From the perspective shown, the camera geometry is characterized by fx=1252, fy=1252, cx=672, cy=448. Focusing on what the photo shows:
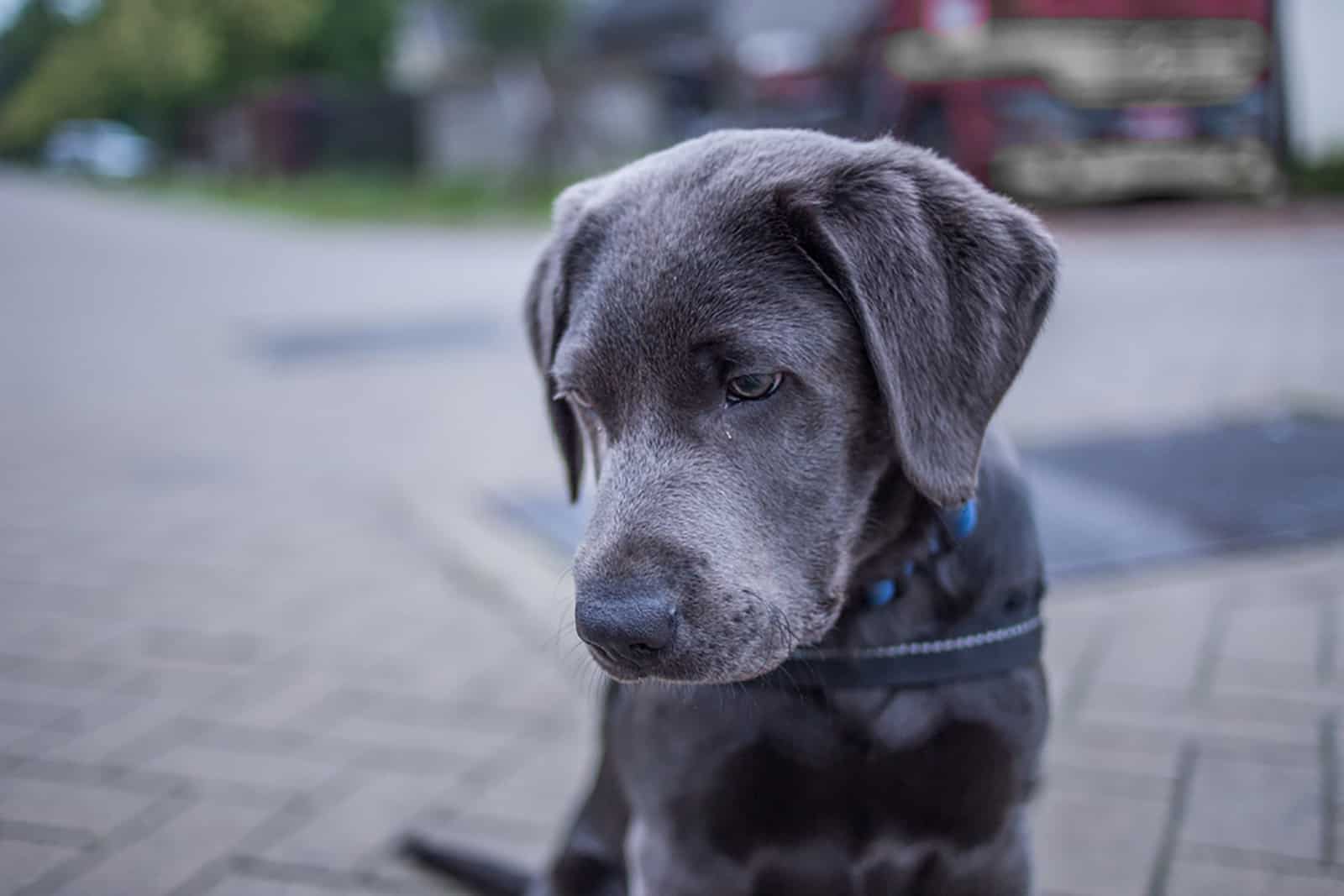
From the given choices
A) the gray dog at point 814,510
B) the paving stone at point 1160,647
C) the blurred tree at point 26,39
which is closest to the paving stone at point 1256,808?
the paving stone at point 1160,647

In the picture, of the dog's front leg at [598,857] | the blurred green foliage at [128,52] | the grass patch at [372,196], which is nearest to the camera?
the dog's front leg at [598,857]

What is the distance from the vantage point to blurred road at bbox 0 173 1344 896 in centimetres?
288

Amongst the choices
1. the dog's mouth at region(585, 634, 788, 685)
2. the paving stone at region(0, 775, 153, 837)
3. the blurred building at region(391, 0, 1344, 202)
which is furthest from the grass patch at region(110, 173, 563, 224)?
the dog's mouth at region(585, 634, 788, 685)

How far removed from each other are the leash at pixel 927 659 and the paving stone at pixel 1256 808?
1.08 m

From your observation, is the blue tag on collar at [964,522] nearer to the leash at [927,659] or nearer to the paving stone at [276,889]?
the leash at [927,659]

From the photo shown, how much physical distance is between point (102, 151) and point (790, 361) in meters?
21.1

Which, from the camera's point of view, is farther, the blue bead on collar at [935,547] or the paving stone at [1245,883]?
the paving stone at [1245,883]

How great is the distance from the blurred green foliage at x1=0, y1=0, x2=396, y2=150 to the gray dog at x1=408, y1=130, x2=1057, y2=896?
4.75 m

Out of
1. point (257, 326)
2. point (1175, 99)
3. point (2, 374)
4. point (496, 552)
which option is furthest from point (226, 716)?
point (1175, 99)

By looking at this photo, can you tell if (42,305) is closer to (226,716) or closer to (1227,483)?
(226,716)

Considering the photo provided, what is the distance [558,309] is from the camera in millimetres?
2213

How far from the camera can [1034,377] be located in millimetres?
7145

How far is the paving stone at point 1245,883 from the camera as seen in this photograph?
2.56 metres

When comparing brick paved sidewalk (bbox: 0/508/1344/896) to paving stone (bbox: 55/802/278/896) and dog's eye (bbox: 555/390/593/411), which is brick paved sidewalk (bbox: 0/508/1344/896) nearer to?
paving stone (bbox: 55/802/278/896)
